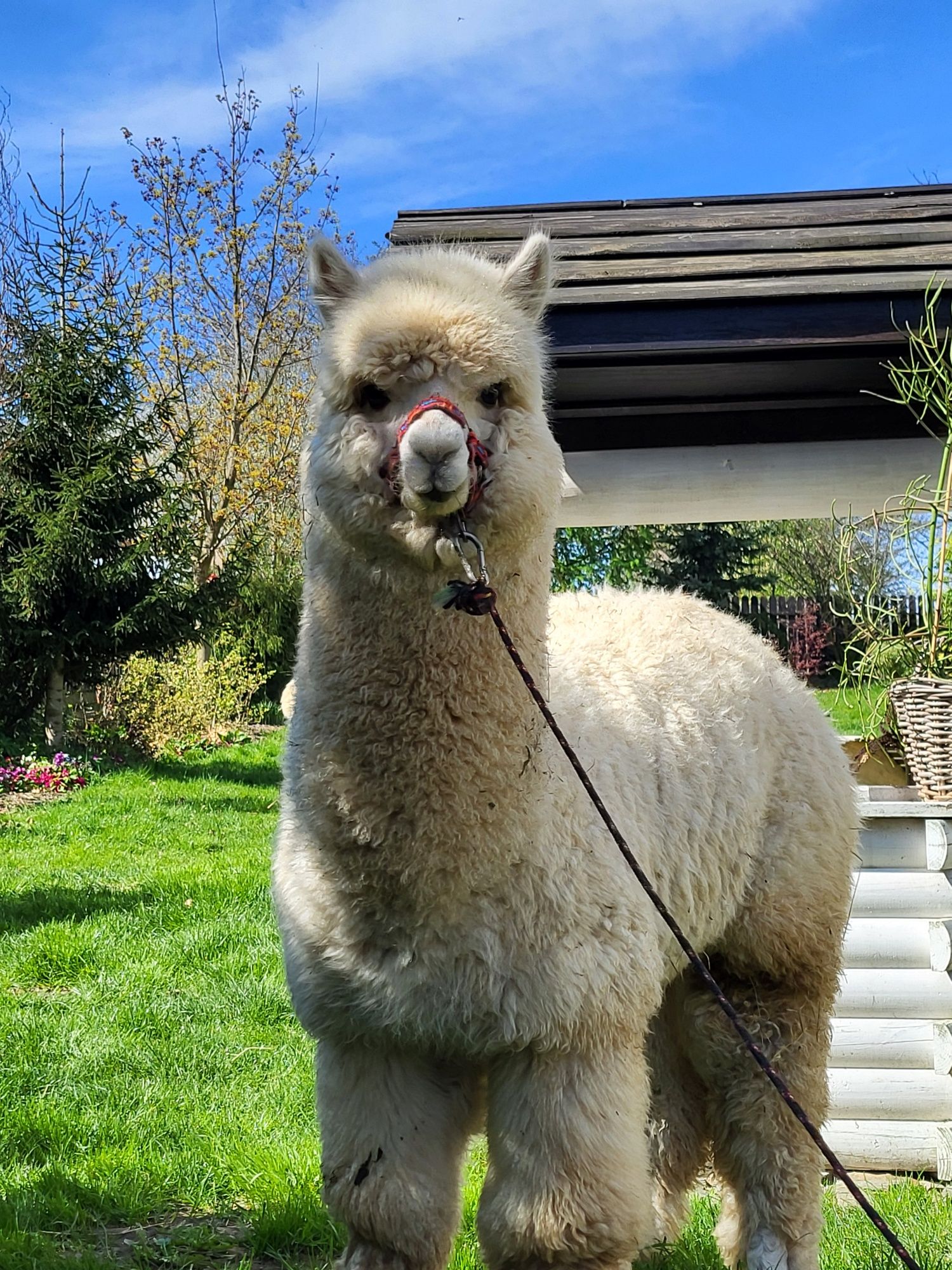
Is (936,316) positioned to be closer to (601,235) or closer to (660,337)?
(660,337)

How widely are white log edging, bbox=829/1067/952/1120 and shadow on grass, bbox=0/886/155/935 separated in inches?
154

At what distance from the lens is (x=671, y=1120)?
10.8 feet

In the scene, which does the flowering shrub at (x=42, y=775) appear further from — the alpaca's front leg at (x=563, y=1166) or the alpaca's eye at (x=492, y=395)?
the alpaca's eye at (x=492, y=395)

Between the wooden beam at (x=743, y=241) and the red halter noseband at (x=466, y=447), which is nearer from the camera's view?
the red halter noseband at (x=466, y=447)

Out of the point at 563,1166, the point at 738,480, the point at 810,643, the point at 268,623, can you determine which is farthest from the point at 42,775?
the point at 563,1166

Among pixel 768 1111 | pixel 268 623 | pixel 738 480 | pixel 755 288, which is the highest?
pixel 755 288

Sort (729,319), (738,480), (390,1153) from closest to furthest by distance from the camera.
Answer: (390,1153) < (729,319) < (738,480)

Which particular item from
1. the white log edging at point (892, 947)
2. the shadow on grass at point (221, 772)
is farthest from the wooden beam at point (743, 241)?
the shadow on grass at point (221, 772)

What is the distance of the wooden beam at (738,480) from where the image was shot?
5055 mm

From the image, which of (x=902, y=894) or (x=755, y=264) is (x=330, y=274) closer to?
(x=902, y=894)

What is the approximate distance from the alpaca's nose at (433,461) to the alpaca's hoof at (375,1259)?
1.44m

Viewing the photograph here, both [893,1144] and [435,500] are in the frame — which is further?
[893,1144]

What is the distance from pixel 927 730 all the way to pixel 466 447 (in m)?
2.57

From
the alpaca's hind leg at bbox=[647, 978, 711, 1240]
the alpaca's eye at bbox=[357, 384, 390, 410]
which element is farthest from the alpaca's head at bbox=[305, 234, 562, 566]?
the alpaca's hind leg at bbox=[647, 978, 711, 1240]
